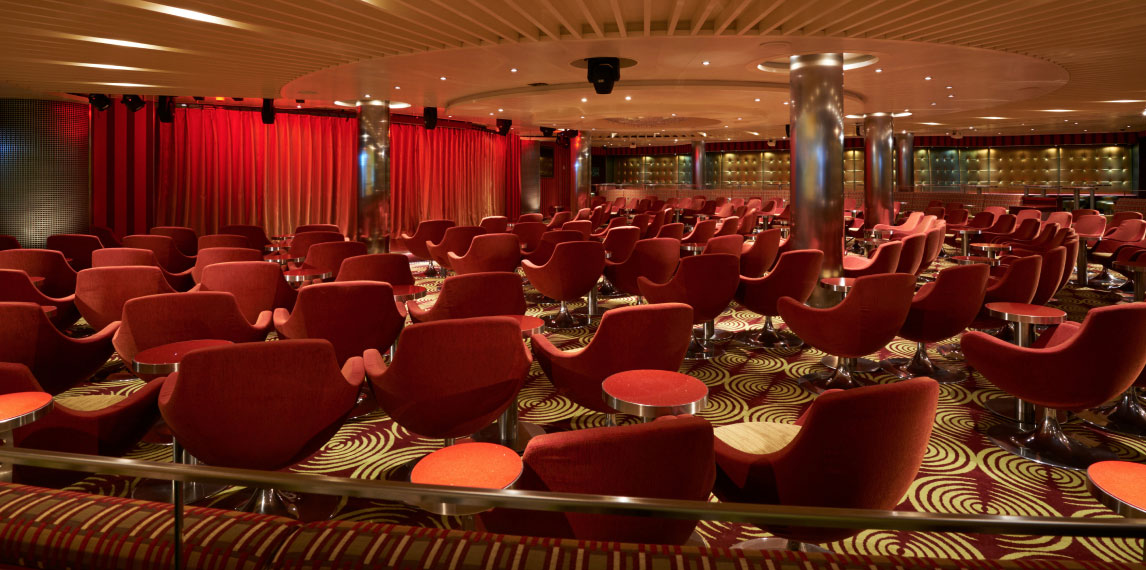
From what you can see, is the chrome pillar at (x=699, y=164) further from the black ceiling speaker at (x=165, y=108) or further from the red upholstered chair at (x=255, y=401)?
the red upholstered chair at (x=255, y=401)

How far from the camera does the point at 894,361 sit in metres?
5.61

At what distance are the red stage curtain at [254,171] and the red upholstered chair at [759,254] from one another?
8.54 metres

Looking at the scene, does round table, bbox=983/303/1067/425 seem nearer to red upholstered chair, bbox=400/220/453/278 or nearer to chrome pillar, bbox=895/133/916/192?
red upholstered chair, bbox=400/220/453/278

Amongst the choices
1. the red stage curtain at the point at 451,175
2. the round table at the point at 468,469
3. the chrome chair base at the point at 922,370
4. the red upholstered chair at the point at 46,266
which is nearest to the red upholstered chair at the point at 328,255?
A: the red upholstered chair at the point at 46,266

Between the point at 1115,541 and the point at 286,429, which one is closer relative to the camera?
the point at 286,429

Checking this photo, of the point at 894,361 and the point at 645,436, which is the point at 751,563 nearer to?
the point at 645,436

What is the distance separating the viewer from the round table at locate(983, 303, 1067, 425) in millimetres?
4164

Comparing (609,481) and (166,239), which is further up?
(166,239)

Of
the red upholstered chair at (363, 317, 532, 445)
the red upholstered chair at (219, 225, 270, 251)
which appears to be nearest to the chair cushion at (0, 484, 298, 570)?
the red upholstered chair at (363, 317, 532, 445)

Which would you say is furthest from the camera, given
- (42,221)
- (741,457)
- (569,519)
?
(42,221)

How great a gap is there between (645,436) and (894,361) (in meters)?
4.58

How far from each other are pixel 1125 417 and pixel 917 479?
177 cm

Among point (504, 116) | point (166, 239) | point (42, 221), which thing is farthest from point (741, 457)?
point (504, 116)

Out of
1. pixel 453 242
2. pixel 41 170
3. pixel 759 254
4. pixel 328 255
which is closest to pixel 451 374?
pixel 328 255
